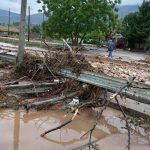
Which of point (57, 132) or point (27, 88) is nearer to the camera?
point (57, 132)

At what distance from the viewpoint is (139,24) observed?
46.6 m

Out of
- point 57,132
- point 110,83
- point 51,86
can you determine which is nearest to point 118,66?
point 51,86

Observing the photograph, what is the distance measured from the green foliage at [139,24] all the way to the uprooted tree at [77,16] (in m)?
7.67

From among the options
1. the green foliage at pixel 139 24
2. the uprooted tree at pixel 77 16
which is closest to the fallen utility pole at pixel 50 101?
the uprooted tree at pixel 77 16

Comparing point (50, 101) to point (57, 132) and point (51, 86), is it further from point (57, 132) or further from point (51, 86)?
point (51, 86)

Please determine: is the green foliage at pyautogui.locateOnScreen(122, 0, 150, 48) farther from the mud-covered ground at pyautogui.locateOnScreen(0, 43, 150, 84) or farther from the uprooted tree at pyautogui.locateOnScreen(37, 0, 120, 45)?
the mud-covered ground at pyautogui.locateOnScreen(0, 43, 150, 84)

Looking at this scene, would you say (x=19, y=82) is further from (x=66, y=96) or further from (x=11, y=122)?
(x=11, y=122)

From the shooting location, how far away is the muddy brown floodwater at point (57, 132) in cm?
720

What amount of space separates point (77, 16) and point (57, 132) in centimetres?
3002

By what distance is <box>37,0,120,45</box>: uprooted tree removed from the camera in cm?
3716

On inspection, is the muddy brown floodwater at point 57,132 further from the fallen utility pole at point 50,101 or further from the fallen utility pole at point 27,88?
the fallen utility pole at point 27,88

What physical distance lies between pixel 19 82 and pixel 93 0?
27.4 metres

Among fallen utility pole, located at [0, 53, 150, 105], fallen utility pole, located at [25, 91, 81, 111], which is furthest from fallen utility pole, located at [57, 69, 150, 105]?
fallen utility pole, located at [25, 91, 81, 111]

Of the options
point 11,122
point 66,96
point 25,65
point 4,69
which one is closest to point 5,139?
point 11,122
